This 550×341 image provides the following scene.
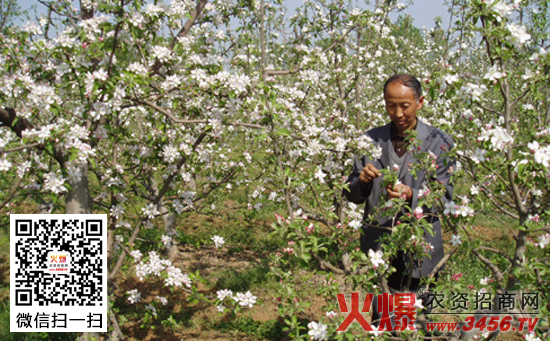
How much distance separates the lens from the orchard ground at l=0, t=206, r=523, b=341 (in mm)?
3918

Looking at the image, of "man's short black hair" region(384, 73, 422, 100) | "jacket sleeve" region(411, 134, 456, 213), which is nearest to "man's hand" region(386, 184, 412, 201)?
"jacket sleeve" region(411, 134, 456, 213)

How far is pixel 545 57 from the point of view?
1.98m

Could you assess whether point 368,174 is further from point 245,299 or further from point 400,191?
point 245,299

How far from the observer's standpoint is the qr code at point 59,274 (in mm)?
3047

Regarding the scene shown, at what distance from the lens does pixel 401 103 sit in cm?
248

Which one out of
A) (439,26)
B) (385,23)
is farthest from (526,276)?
(439,26)

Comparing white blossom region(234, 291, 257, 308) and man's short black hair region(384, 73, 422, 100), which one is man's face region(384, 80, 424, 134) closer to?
man's short black hair region(384, 73, 422, 100)

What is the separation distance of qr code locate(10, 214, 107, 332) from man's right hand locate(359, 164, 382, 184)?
2.02 m

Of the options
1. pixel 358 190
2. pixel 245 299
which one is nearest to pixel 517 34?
pixel 358 190

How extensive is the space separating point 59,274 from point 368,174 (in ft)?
8.01

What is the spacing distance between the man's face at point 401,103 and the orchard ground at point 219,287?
126 cm

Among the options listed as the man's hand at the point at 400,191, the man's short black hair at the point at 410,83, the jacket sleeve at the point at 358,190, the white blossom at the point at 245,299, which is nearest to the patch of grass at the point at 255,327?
the white blossom at the point at 245,299

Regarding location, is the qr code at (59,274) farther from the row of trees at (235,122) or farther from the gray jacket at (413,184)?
the gray jacket at (413,184)

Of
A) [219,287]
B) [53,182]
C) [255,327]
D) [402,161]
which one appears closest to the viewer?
[53,182]
